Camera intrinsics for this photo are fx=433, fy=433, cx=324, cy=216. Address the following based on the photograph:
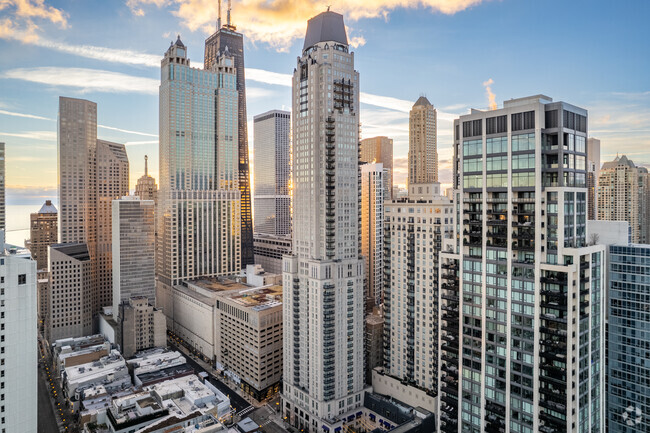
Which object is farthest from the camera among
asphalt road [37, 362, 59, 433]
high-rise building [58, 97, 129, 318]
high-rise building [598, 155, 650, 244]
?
high-rise building [58, 97, 129, 318]

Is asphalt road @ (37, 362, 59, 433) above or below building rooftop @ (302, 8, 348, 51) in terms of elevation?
below

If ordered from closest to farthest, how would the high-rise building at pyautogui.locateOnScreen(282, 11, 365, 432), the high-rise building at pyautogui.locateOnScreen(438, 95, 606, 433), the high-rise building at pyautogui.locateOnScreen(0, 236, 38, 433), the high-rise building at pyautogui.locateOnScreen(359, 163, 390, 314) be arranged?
the high-rise building at pyautogui.locateOnScreen(438, 95, 606, 433), the high-rise building at pyautogui.locateOnScreen(0, 236, 38, 433), the high-rise building at pyautogui.locateOnScreen(282, 11, 365, 432), the high-rise building at pyautogui.locateOnScreen(359, 163, 390, 314)

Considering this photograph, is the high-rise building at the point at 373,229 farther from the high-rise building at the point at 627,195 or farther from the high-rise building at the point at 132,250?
the high-rise building at the point at 627,195

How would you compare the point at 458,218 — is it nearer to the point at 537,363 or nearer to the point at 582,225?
the point at 582,225

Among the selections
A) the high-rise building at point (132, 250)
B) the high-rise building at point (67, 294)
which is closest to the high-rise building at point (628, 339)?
the high-rise building at point (132, 250)

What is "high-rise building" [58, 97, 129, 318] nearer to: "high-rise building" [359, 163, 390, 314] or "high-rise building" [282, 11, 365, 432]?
"high-rise building" [359, 163, 390, 314]

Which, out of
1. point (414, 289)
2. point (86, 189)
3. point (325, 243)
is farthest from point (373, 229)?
point (86, 189)

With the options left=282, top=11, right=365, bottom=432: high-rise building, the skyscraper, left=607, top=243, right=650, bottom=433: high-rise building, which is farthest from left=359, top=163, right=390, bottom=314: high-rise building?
left=607, top=243, right=650, bottom=433: high-rise building

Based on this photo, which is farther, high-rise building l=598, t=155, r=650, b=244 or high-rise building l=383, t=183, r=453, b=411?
high-rise building l=598, t=155, r=650, b=244
